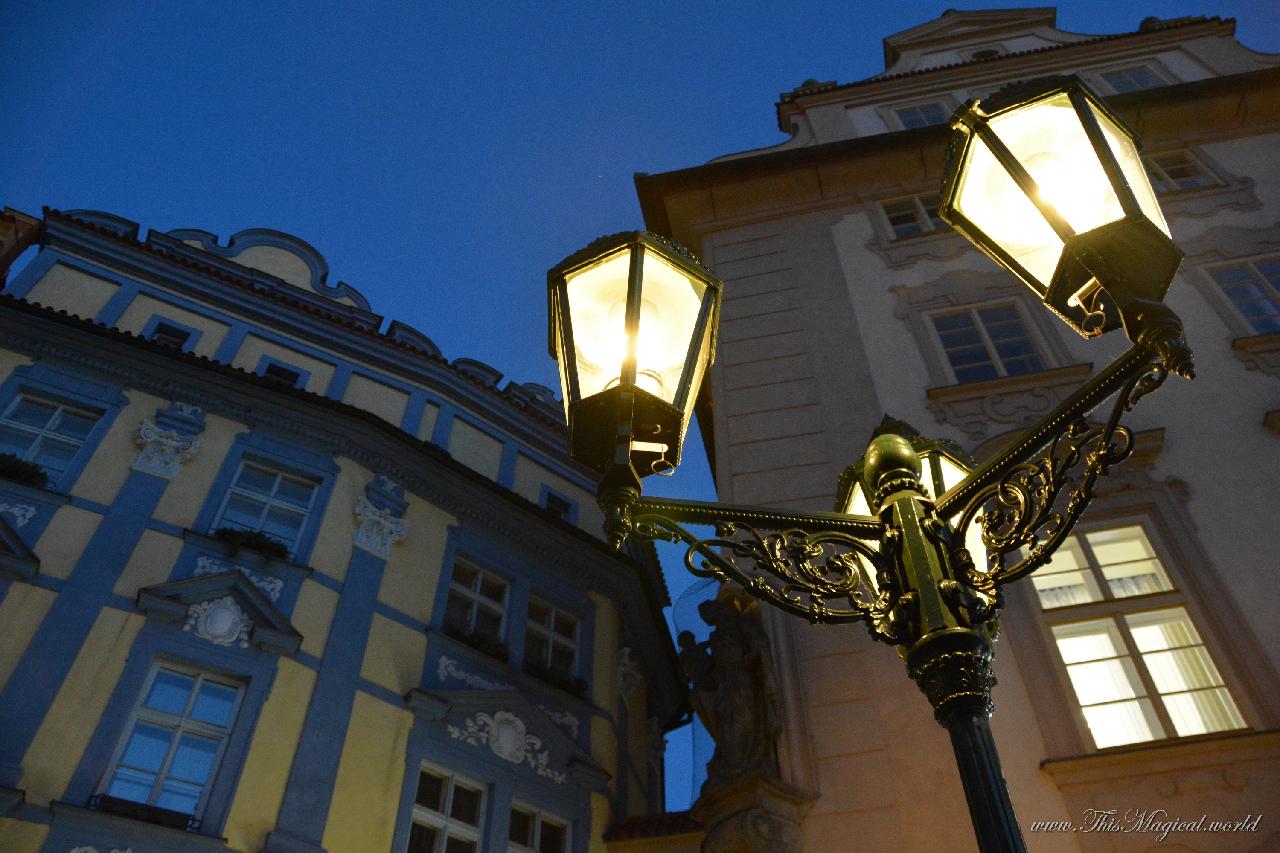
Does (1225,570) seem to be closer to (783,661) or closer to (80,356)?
(783,661)

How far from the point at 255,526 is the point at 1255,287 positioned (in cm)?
1179

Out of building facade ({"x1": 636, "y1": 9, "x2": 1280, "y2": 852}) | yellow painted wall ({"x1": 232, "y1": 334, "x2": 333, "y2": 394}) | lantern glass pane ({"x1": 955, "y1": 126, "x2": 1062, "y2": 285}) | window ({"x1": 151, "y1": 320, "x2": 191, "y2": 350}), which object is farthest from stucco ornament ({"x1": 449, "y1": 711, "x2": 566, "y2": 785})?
lantern glass pane ({"x1": 955, "y1": 126, "x2": 1062, "y2": 285})

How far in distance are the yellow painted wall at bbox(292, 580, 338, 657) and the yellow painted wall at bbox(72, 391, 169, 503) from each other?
87.3 inches

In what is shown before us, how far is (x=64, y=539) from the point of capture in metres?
9.35

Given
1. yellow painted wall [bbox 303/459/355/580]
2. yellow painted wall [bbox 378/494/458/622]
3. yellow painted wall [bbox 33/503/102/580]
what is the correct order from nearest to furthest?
yellow painted wall [bbox 33/503/102/580]
yellow painted wall [bbox 303/459/355/580]
yellow painted wall [bbox 378/494/458/622]

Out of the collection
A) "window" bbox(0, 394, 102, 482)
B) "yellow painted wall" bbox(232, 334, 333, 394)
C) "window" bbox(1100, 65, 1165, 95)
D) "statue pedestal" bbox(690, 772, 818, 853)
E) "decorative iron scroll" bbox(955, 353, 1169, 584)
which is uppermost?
"window" bbox(1100, 65, 1165, 95)

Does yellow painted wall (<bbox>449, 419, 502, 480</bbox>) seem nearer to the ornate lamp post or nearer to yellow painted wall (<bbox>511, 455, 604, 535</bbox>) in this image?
yellow painted wall (<bbox>511, 455, 604, 535</bbox>)

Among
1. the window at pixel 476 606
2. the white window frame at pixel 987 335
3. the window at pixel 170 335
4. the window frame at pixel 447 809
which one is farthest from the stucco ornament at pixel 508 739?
the window at pixel 170 335

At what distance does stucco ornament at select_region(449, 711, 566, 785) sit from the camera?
412 inches

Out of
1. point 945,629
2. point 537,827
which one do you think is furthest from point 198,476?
point 945,629

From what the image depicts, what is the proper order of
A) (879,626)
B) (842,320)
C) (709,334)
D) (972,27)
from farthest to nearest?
(972,27) < (842,320) < (709,334) < (879,626)

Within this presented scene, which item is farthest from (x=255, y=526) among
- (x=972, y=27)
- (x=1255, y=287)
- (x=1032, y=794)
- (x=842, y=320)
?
(x=972, y=27)

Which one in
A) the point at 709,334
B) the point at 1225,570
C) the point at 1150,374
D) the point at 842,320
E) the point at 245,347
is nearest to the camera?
the point at 1150,374

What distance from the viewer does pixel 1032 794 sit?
6.44m
